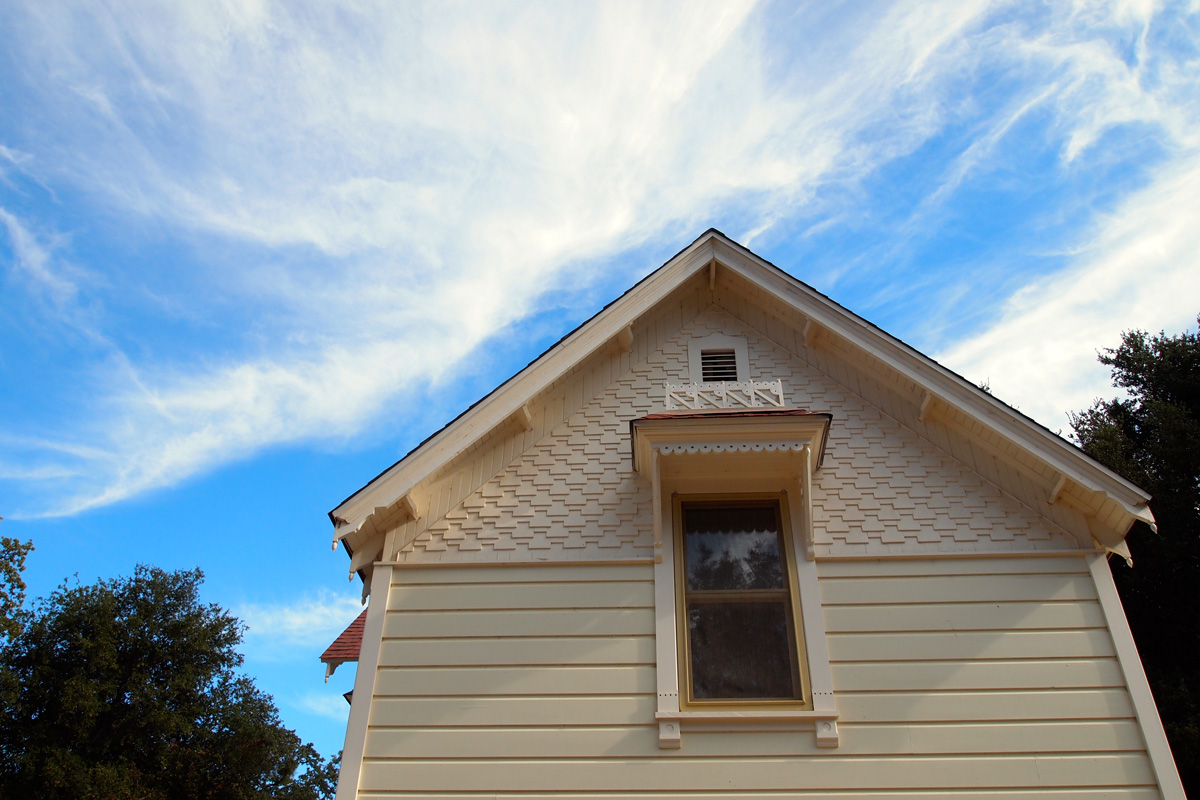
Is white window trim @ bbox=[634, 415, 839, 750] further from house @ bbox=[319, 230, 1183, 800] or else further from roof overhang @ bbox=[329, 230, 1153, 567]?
roof overhang @ bbox=[329, 230, 1153, 567]

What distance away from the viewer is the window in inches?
226

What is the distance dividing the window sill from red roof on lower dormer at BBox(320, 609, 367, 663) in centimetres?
266

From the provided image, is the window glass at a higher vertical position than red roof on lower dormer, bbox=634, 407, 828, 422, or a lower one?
lower

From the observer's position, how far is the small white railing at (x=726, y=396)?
6.48m

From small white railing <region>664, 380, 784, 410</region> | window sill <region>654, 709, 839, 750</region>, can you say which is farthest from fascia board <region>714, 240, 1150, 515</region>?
window sill <region>654, 709, 839, 750</region>

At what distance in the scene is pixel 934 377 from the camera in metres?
6.68

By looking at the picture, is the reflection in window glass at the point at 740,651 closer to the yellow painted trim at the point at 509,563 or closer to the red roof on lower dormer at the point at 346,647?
the yellow painted trim at the point at 509,563

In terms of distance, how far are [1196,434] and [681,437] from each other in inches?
646

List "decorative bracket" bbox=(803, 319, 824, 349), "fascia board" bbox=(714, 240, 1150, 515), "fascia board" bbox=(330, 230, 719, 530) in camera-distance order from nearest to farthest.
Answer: "fascia board" bbox=(714, 240, 1150, 515) < "fascia board" bbox=(330, 230, 719, 530) < "decorative bracket" bbox=(803, 319, 824, 349)

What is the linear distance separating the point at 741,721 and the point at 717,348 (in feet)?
11.8

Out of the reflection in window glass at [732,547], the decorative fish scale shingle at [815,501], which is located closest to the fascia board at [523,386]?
the decorative fish scale shingle at [815,501]

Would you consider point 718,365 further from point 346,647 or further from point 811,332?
point 346,647

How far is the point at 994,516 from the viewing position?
6352mm

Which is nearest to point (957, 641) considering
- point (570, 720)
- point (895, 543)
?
point (895, 543)
